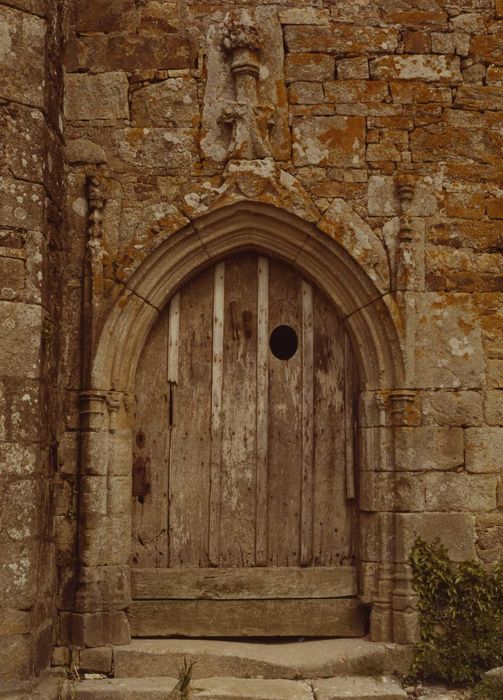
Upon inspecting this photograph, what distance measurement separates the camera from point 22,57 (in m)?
4.41

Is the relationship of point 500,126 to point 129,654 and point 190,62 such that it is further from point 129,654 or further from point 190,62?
point 129,654

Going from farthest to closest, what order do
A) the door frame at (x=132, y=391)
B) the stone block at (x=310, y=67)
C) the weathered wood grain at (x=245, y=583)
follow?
the stone block at (x=310, y=67), the weathered wood grain at (x=245, y=583), the door frame at (x=132, y=391)

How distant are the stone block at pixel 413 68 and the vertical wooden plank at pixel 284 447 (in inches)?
59.2

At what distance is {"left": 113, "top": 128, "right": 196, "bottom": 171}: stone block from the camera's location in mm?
5004

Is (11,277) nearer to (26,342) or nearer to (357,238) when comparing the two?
(26,342)

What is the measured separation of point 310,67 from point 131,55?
1.09 meters

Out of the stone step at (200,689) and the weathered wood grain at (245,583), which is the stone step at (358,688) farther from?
the weathered wood grain at (245,583)

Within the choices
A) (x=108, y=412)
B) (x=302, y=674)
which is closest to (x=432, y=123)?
(x=108, y=412)

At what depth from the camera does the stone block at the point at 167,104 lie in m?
5.03

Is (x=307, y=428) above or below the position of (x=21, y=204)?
below

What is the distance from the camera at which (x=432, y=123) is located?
16.7 feet

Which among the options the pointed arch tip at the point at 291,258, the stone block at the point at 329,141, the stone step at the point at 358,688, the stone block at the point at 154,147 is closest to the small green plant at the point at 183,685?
the stone step at the point at 358,688

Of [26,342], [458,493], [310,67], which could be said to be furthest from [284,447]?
[310,67]

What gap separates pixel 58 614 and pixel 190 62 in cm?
333
